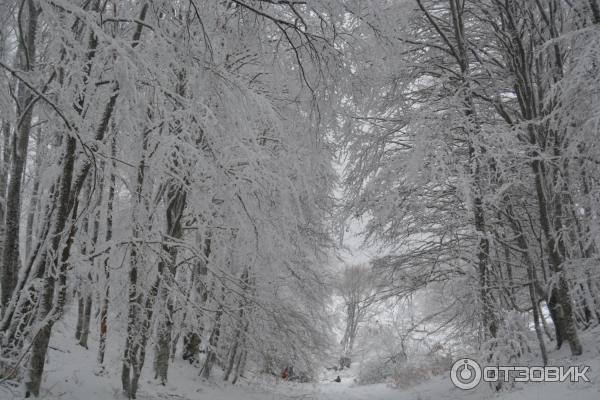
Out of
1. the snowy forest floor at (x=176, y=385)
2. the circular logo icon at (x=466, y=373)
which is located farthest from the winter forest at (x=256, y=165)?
the circular logo icon at (x=466, y=373)

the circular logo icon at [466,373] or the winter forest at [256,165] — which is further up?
the winter forest at [256,165]

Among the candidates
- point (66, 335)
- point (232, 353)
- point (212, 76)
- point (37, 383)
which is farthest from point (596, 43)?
point (66, 335)

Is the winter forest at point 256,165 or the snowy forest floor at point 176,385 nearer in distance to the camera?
the winter forest at point 256,165

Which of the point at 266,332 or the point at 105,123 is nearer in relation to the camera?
the point at 105,123

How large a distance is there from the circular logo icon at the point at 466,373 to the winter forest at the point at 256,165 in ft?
0.61

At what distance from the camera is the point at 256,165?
4.96 meters

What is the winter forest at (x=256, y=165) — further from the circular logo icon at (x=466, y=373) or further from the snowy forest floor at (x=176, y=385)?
the circular logo icon at (x=466, y=373)

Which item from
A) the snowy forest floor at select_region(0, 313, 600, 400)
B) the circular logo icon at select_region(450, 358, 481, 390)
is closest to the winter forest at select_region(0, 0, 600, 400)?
the snowy forest floor at select_region(0, 313, 600, 400)

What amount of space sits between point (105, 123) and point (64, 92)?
0.97 m

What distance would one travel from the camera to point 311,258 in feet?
41.2

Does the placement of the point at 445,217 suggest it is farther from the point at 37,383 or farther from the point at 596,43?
the point at 37,383

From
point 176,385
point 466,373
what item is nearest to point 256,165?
point 466,373

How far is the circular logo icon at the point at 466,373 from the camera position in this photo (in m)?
5.93

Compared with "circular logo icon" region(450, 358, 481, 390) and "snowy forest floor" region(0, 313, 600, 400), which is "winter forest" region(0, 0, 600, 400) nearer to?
"snowy forest floor" region(0, 313, 600, 400)
